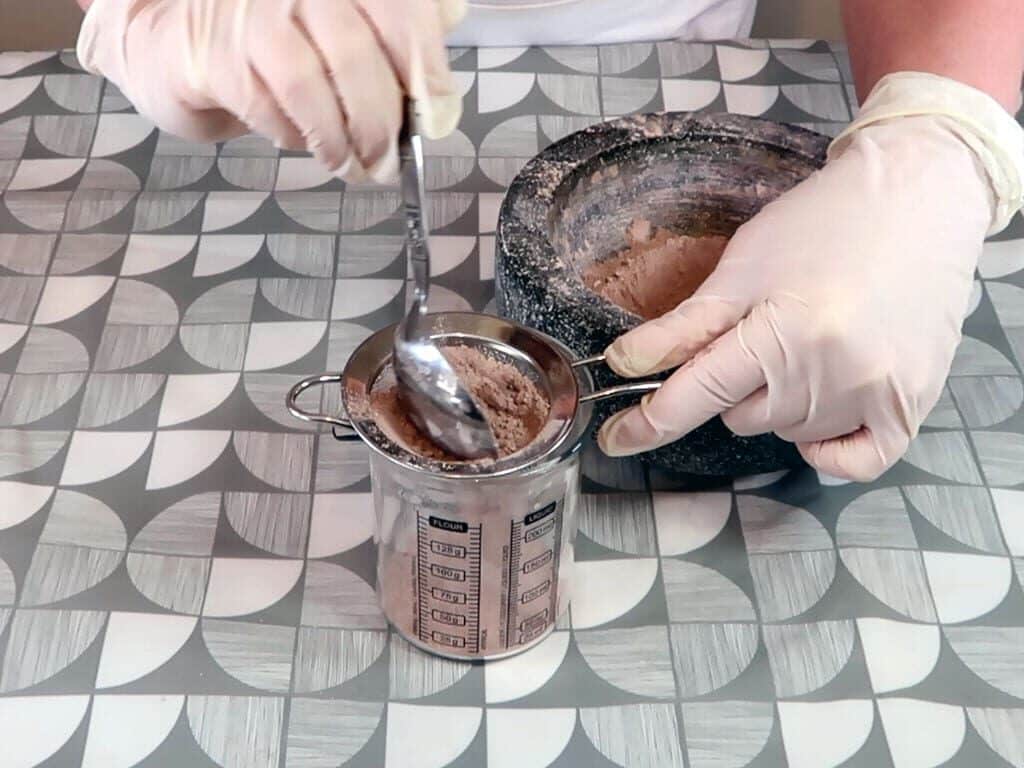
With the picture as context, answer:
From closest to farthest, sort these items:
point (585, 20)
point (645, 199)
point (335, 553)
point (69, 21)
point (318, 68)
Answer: point (318, 68) < point (335, 553) < point (645, 199) < point (585, 20) < point (69, 21)

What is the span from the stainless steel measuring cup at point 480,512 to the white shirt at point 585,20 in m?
0.57

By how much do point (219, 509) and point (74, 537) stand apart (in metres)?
0.10

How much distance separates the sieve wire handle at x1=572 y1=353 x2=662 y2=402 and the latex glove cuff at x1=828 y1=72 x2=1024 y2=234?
267 mm

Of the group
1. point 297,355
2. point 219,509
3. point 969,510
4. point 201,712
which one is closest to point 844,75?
point 969,510

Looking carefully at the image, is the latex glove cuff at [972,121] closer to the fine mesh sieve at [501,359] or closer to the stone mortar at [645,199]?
the stone mortar at [645,199]

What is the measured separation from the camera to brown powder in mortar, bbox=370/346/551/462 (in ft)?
2.06

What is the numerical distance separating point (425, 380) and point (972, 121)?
0.45 m

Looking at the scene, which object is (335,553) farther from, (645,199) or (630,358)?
(645,199)

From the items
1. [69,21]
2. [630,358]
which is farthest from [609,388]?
[69,21]

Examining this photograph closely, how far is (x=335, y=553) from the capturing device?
2.45 feet

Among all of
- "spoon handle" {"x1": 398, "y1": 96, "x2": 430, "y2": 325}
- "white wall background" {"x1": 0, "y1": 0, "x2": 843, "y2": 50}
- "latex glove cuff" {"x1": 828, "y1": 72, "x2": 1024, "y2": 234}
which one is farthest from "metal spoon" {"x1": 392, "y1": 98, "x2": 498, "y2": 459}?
"white wall background" {"x1": 0, "y1": 0, "x2": 843, "y2": 50}

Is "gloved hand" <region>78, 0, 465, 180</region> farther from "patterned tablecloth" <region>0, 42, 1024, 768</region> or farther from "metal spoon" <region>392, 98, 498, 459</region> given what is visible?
Result: "patterned tablecloth" <region>0, 42, 1024, 768</region>

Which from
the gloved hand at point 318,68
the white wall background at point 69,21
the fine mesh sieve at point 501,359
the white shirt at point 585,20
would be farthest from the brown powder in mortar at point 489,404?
the white wall background at point 69,21

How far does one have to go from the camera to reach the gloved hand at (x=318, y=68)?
1.85 ft
